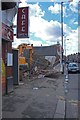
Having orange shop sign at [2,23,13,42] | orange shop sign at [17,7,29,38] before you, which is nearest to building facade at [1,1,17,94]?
orange shop sign at [2,23,13,42]

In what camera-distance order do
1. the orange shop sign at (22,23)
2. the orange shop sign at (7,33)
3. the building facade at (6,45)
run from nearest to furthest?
the orange shop sign at (7,33)
the building facade at (6,45)
the orange shop sign at (22,23)

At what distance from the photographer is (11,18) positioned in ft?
54.3

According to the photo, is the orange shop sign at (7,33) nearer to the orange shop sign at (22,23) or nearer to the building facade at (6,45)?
the building facade at (6,45)

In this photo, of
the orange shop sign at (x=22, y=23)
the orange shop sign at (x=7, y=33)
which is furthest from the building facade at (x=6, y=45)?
the orange shop sign at (x=22, y=23)

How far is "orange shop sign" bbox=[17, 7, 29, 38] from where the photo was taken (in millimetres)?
17672

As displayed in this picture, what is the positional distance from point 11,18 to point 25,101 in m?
5.36

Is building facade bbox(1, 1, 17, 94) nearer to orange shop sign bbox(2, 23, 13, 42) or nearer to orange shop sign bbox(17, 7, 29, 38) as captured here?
orange shop sign bbox(2, 23, 13, 42)

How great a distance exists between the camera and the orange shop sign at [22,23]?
58.0 ft

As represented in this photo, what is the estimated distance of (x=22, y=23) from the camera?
58.0ft

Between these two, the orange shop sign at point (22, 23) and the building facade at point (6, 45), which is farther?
the orange shop sign at point (22, 23)

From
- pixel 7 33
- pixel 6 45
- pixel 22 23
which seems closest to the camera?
pixel 7 33

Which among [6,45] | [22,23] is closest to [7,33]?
[6,45]

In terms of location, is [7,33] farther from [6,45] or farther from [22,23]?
[22,23]

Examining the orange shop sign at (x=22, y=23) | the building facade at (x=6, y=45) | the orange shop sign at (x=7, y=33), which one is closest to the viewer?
the orange shop sign at (x=7, y=33)
